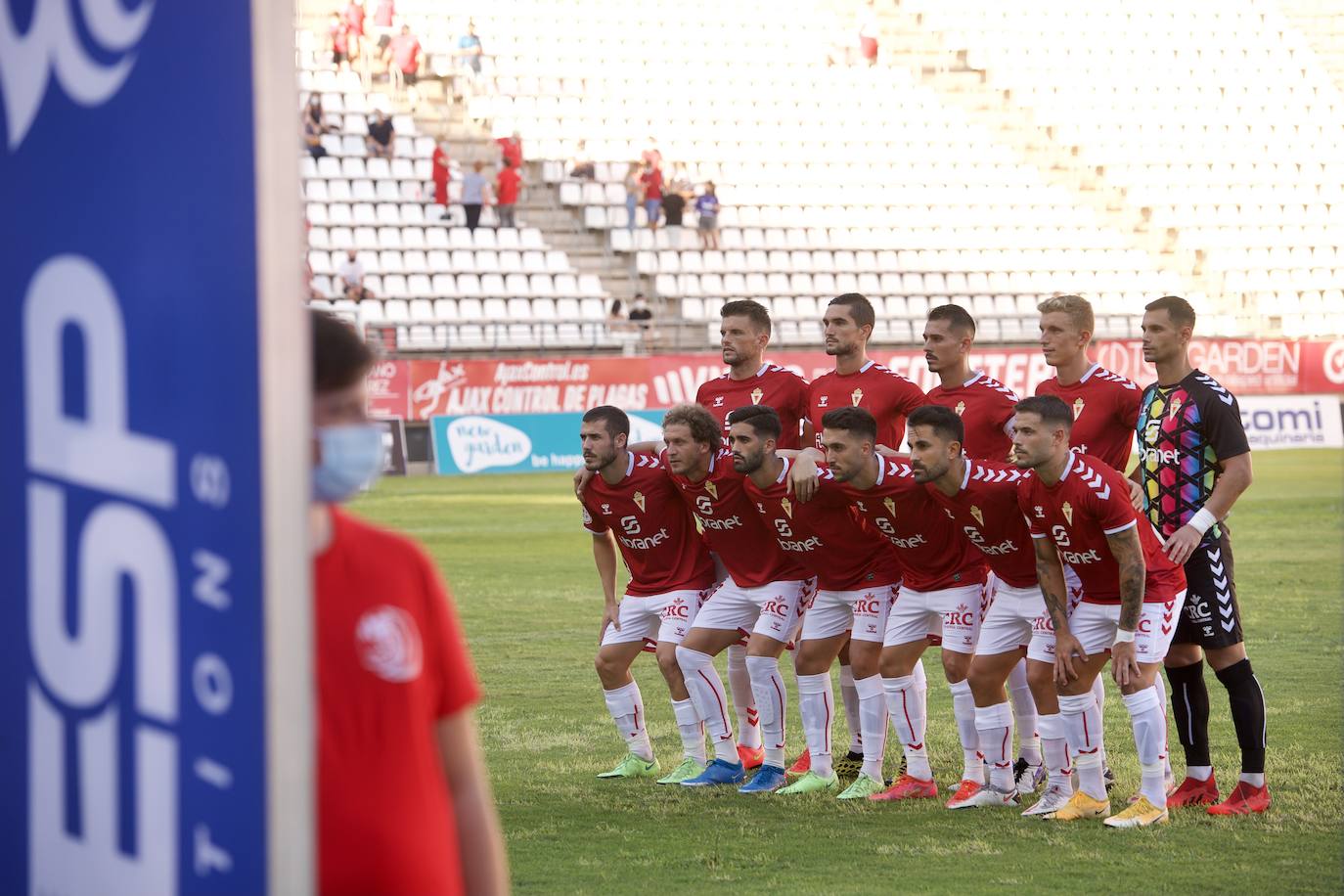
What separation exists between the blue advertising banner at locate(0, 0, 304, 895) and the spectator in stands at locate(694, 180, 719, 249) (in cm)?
3221

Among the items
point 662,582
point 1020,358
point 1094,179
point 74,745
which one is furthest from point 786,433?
point 1094,179

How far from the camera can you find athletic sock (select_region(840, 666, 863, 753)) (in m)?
8.91

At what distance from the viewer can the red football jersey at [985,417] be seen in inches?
346

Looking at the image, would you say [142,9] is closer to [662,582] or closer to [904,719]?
[904,719]

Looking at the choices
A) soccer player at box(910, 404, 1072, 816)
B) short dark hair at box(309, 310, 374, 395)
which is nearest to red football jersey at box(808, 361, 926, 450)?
soccer player at box(910, 404, 1072, 816)

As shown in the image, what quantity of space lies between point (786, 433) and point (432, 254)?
2232cm

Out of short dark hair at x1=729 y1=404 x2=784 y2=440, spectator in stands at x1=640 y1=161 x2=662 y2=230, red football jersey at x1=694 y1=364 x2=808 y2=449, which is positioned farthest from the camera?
spectator in stands at x1=640 y1=161 x2=662 y2=230

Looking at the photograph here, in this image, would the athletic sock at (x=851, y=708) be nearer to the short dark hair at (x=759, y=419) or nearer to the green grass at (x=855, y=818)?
the green grass at (x=855, y=818)

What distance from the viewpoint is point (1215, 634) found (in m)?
7.60

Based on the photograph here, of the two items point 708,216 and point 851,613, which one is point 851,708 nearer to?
point 851,613

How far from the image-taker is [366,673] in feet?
7.22

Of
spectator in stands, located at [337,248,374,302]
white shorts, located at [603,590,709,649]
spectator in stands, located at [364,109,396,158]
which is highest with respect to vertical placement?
spectator in stands, located at [364,109,396,158]

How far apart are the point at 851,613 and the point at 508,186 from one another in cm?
2435

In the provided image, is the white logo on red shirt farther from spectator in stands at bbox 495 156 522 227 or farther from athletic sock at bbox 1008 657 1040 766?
spectator in stands at bbox 495 156 522 227
